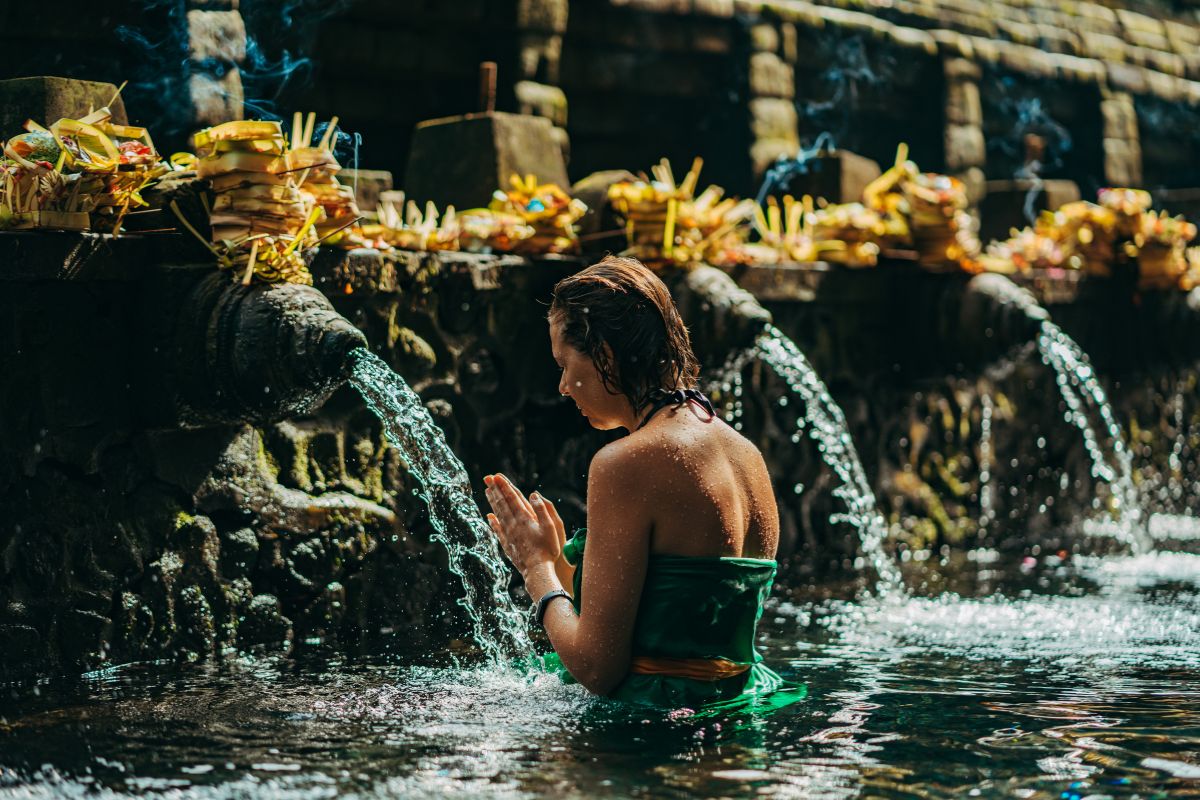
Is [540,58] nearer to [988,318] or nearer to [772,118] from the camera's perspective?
[772,118]

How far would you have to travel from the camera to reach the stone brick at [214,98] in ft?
21.4

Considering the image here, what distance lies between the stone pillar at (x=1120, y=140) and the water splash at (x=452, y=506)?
375 inches

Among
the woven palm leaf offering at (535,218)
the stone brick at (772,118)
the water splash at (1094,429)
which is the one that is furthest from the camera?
the stone brick at (772,118)

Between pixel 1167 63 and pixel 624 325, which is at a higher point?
pixel 1167 63

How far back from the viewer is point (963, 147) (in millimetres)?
12109

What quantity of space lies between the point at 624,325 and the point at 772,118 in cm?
715

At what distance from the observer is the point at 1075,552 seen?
823 centimetres

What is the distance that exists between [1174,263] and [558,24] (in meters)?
4.20

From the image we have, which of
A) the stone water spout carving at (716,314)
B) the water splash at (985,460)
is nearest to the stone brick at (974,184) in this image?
the water splash at (985,460)

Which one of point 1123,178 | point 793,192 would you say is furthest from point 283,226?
point 1123,178

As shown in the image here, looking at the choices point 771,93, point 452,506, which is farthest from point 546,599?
point 771,93

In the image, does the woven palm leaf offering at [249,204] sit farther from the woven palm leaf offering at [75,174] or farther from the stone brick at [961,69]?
the stone brick at [961,69]

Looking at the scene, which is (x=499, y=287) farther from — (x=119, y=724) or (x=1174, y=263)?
(x=1174, y=263)

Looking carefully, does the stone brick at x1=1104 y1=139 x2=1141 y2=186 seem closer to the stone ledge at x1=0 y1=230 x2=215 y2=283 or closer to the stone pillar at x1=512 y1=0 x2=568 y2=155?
the stone pillar at x1=512 y1=0 x2=568 y2=155
